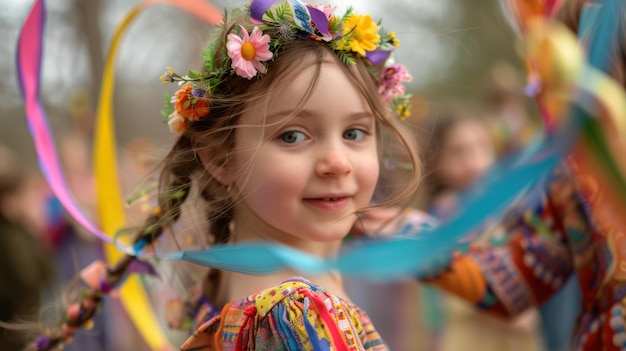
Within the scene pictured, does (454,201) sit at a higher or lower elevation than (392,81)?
lower

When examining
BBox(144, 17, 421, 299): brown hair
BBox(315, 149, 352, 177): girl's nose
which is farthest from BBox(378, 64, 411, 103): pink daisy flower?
BBox(315, 149, 352, 177): girl's nose

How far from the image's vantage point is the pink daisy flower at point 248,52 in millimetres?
1698

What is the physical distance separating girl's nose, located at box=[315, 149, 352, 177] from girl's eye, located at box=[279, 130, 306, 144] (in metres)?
0.06

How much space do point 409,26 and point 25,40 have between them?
8009mm

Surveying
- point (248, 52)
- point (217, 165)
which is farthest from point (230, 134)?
point (248, 52)

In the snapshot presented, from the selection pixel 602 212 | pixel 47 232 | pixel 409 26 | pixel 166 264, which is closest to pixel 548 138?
pixel 602 212

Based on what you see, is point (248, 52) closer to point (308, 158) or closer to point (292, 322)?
point (308, 158)

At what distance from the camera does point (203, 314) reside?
197 cm

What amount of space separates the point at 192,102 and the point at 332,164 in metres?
0.38

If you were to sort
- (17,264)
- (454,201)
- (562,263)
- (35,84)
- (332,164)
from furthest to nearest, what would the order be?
(17,264) → (454,201) → (562,263) → (35,84) → (332,164)

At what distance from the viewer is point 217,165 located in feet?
6.01

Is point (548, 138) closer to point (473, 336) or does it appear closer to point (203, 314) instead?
point (203, 314)

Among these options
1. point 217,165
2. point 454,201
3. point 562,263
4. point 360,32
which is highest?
point 360,32

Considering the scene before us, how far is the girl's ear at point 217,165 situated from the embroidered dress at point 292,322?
0.30 meters
